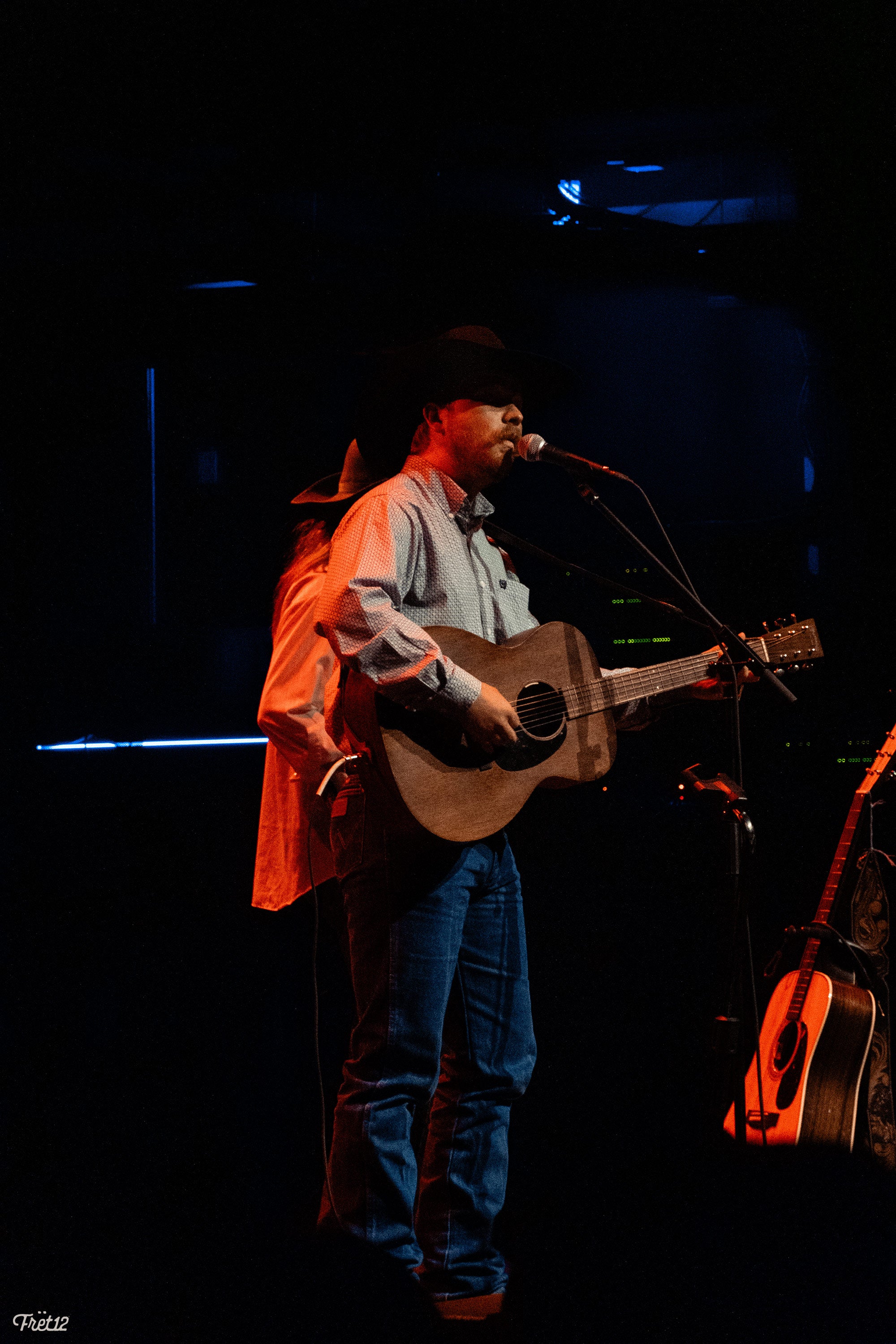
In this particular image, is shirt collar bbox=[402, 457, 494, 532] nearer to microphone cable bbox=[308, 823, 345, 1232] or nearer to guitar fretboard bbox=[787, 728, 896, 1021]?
microphone cable bbox=[308, 823, 345, 1232]

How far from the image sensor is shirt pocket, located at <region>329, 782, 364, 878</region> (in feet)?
Answer: 6.71

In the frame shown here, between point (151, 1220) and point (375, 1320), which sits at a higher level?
point (375, 1320)

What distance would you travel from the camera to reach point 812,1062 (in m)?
2.60

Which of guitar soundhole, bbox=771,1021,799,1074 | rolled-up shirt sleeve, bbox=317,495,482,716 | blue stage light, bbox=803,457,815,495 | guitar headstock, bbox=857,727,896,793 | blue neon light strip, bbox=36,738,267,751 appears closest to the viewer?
rolled-up shirt sleeve, bbox=317,495,482,716

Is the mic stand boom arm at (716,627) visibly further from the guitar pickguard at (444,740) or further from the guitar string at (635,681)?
the guitar pickguard at (444,740)

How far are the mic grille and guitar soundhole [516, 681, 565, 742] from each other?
50 cm

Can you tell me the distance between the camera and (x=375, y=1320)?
184 centimetres

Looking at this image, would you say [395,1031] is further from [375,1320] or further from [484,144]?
[484,144]

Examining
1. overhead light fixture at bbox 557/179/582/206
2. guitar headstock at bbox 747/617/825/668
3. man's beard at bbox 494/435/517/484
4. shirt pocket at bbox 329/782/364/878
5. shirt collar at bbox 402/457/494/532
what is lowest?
shirt pocket at bbox 329/782/364/878

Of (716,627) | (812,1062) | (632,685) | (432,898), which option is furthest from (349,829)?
(812,1062)

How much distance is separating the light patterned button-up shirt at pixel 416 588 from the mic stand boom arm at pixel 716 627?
0.24 m

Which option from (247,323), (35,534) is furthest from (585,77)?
(35,534)

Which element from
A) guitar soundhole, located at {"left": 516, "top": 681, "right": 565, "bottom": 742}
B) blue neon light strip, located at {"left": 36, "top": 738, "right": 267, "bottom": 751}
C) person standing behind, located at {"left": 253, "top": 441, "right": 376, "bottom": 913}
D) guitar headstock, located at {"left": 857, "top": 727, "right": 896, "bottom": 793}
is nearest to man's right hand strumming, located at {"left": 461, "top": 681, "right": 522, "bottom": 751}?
guitar soundhole, located at {"left": 516, "top": 681, "right": 565, "bottom": 742}

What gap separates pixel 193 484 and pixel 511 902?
285cm
